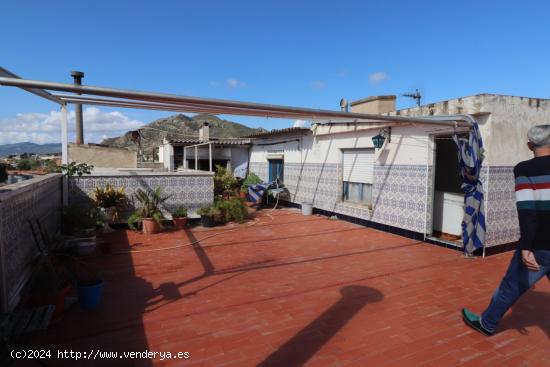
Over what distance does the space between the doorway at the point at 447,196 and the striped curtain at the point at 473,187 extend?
2.99 feet

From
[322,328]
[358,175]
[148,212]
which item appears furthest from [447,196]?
[148,212]

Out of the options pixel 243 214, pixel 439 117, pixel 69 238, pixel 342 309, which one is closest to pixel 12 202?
pixel 69 238

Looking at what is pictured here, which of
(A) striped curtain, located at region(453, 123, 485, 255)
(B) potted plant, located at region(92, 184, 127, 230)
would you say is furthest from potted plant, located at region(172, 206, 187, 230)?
(A) striped curtain, located at region(453, 123, 485, 255)

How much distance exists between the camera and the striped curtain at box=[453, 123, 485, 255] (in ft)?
17.9

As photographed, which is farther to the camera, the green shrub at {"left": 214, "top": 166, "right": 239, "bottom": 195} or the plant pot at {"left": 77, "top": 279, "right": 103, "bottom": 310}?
the green shrub at {"left": 214, "top": 166, "right": 239, "bottom": 195}

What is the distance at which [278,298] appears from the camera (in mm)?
4078

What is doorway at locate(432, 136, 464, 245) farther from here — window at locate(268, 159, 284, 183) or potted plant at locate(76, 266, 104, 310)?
potted plant at locate(76, 266, 104, 310)

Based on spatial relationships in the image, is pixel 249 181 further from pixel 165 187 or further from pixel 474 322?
pixel 474 322

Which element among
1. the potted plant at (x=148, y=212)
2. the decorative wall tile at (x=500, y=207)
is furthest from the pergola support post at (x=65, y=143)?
the decorative wall tile at (x=500, y=207)

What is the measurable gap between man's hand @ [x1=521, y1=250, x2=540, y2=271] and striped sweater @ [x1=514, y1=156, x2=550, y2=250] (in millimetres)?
40

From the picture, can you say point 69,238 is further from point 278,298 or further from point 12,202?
point 278,298

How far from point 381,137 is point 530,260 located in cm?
536

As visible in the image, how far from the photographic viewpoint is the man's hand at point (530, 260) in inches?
101

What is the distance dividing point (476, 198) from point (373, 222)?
9.62ft
